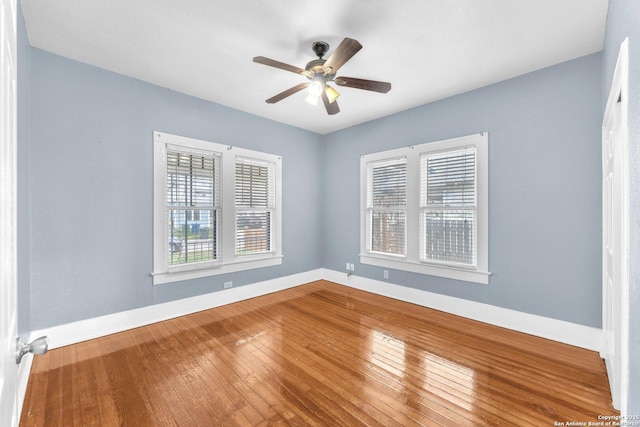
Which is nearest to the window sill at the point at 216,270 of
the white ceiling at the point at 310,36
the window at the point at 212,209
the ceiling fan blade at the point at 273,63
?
the window at the point at 212,209

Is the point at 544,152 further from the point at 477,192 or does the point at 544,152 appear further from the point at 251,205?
the point at 251,205

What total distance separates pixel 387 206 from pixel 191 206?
2892 mm

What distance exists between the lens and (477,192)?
339 cm

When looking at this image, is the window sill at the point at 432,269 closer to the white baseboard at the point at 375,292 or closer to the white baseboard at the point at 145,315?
the white baseboard at the point at 375,292

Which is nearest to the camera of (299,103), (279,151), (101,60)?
(101,60)

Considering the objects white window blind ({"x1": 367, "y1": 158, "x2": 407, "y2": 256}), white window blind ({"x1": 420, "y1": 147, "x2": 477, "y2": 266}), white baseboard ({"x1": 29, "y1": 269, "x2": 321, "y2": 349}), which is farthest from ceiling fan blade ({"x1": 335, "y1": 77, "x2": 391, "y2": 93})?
white baseboard ({"x1": 29, "y1": 269, "x2": 321, "y2": 349})

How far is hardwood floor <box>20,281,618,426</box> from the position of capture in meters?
1.82

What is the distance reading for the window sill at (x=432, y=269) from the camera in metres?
3.36

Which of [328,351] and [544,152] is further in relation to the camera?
[544,152]

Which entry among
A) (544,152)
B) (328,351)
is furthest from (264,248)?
(544,152)

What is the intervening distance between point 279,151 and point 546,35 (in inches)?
140

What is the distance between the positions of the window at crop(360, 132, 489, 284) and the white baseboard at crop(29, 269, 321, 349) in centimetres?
186

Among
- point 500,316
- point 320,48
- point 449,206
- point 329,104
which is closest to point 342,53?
point 320,48

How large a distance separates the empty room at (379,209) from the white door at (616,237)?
0.03 meters
